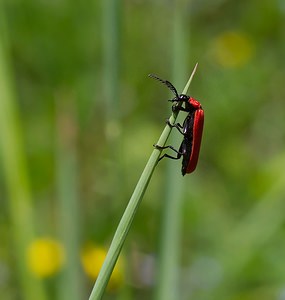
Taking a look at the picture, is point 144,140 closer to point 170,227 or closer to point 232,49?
point 232,49

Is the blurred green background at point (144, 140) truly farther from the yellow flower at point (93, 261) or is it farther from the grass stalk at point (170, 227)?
the grass stalk at point (170, 227)

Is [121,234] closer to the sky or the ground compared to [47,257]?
closer to the ground

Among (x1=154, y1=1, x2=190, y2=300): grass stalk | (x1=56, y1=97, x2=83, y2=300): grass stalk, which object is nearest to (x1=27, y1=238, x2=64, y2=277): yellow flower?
(x1=56, y1=97, x2=83, y2=300): grass stalk

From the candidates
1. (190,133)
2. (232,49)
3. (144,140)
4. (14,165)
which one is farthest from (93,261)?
(232,49)

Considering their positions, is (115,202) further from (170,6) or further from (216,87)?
(170,6)

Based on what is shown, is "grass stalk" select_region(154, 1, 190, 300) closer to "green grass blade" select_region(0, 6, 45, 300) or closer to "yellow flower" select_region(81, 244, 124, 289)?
"green grass blade" select_region(0, 6, 45, 300)

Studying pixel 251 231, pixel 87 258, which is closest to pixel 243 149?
pixel 251 231

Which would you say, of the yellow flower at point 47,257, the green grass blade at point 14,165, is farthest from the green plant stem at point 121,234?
the yellow flower at point 47,257
